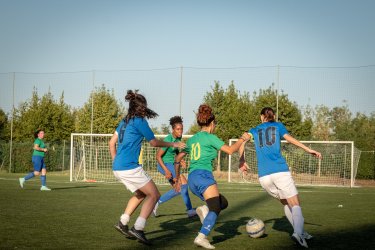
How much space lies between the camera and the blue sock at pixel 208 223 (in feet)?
22.3

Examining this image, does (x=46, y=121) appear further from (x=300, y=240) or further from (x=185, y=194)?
(x=300, y=240)

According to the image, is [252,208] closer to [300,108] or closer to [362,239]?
[362,239]

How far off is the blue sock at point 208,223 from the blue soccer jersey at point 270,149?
1044 mm

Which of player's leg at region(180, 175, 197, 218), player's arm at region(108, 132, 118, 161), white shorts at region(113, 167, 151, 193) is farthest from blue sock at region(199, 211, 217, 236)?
player's leg at region(180, 175, 197, 218)

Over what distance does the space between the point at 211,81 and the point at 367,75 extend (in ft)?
29.6

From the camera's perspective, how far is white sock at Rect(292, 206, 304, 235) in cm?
702

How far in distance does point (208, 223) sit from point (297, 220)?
1.23 meters

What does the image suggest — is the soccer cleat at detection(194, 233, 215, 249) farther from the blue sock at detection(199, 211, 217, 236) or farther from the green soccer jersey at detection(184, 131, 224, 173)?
the green soccer jersey at detection(184, 131, 224, 173)

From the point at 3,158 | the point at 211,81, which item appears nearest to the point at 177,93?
the point at 211,81

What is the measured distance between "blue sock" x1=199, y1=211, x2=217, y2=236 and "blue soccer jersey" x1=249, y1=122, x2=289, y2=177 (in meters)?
1.04

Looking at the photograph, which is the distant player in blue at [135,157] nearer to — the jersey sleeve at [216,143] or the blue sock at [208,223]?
the jersey sleeve at [216,143]

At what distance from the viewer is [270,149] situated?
24.3 feet

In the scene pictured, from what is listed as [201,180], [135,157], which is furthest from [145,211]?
[201,180]

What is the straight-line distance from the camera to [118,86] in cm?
3353
